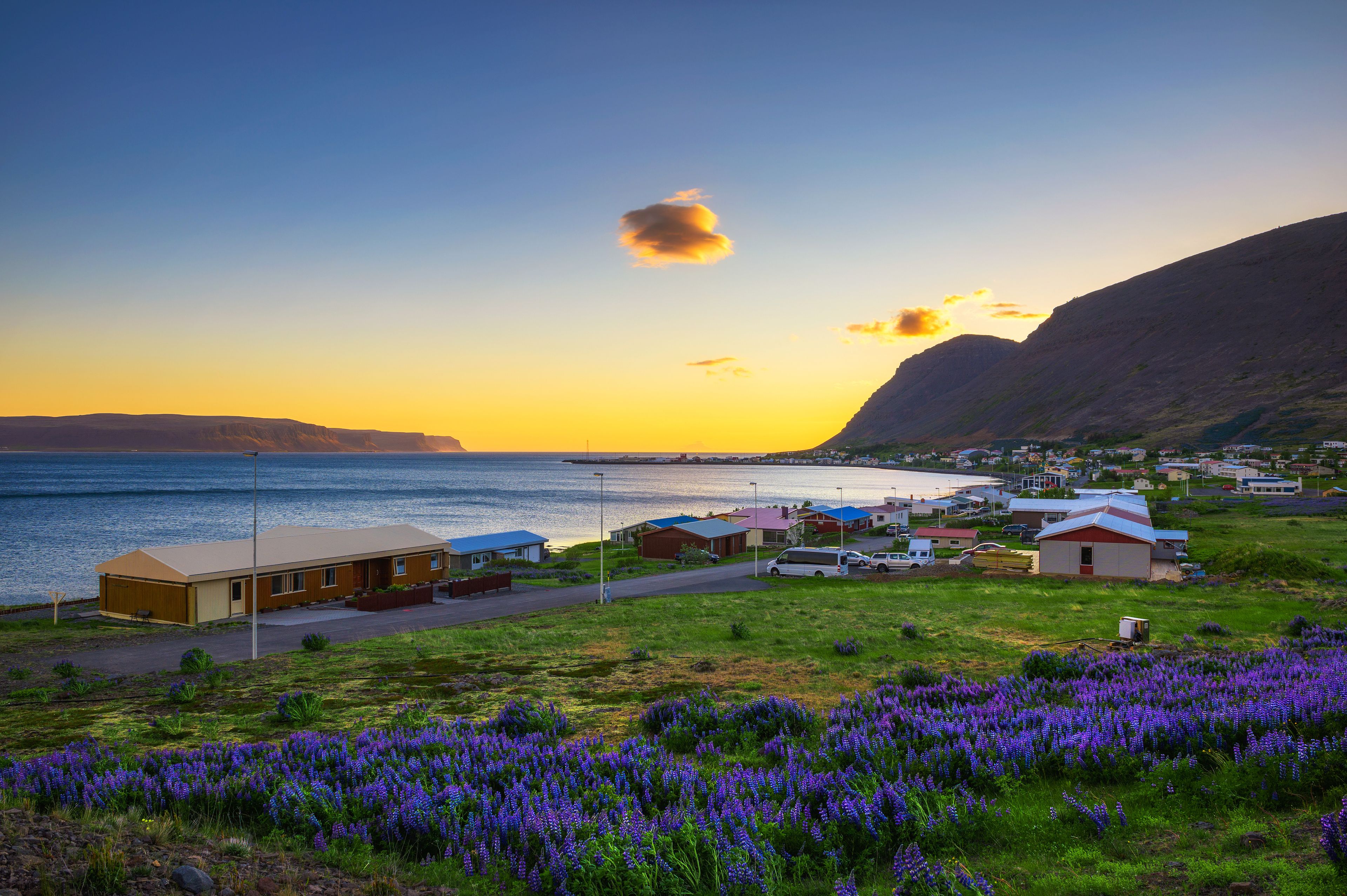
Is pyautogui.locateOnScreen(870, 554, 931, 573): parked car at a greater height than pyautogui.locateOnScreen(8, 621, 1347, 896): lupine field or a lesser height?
lesser

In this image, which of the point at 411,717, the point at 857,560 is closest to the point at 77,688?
the point at 411,717

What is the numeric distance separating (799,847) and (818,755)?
267 cm


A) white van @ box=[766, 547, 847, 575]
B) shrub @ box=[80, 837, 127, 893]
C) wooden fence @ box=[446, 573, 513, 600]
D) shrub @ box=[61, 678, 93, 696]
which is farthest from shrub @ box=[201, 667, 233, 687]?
white van @ box=[766, 547, 847, 575]

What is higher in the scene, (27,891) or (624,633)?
(27,891)

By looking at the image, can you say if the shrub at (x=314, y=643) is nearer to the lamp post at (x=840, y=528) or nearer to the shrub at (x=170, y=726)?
the shrub at (x=170, y=726)

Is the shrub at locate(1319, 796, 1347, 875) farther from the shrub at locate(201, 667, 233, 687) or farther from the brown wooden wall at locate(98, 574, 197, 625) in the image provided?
the brown wooden wall at locate(98, 574, 197, 625)

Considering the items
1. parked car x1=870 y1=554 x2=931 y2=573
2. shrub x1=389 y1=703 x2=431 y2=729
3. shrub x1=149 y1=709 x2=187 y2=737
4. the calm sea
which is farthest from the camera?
the calm sea

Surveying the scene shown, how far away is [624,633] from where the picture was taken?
87.1ft

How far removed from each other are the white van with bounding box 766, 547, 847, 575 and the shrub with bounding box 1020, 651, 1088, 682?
3201 centimetres

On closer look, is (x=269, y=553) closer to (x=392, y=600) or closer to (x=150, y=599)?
(x=150, y=599)

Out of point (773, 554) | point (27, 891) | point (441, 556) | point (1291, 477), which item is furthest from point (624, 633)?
point (1291, 477)

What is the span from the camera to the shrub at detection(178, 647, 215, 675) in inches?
827

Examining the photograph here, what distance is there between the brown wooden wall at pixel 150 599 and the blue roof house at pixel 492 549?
919 inches

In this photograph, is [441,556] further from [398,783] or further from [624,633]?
[398,783]
